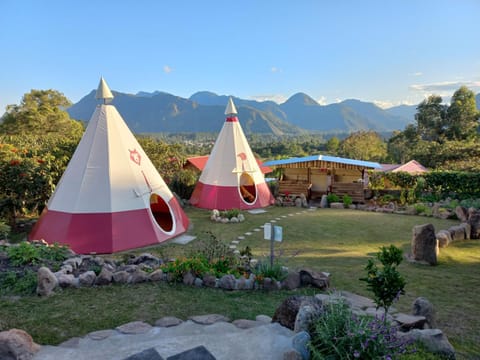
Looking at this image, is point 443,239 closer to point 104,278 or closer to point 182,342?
point 182,342

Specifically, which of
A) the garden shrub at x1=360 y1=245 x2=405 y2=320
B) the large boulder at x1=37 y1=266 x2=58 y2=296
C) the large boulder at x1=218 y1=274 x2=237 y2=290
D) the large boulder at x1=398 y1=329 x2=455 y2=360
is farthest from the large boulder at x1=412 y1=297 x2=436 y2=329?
the large boulder at x1=37 y1=266 x2=58 y2=296

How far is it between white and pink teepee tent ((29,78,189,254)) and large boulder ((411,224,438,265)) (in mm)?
5697

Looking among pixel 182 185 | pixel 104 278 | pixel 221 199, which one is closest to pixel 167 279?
pixel 104 278

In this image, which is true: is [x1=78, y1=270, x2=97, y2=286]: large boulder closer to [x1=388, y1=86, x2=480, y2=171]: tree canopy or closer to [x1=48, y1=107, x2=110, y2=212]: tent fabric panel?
[x1=48, y1=107, x2=110, y2=212]: tent fabric panel

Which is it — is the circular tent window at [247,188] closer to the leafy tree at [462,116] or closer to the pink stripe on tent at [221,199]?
the pink stripe on tent at [221,199]

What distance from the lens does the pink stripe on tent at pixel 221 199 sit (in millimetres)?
11867

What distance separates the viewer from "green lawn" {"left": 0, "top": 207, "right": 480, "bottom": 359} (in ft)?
11.7

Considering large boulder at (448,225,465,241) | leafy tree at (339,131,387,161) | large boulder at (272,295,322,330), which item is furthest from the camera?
leafy tree at (339,131,387,161)

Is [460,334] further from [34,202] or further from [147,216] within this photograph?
[34,202]

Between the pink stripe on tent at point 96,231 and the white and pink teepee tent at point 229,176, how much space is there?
15.2 ft

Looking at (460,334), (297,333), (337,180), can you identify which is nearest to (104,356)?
(297,333)

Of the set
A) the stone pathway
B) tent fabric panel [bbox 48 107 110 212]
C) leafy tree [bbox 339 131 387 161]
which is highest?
leafy tree [bbox 339 131 387 161]

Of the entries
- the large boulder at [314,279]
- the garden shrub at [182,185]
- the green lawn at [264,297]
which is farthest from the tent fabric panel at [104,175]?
the garden shrub at [182,185]

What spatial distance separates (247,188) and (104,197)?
8176 mm
